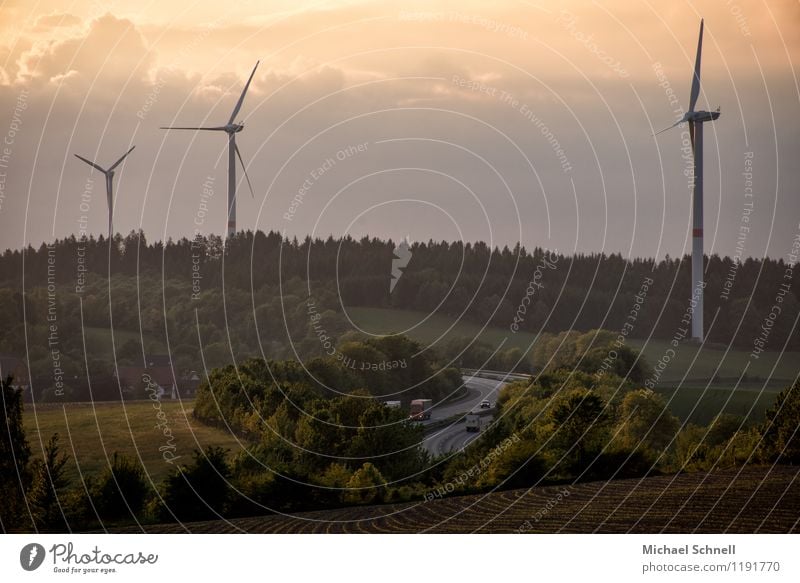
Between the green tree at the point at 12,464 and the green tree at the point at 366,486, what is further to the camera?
the green tree at the point at 366,486

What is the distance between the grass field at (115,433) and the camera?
43156 millimetres

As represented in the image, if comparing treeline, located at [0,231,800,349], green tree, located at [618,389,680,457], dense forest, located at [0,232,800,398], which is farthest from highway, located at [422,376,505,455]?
treeline, located at [0,231,800,349]

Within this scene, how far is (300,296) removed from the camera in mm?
66875

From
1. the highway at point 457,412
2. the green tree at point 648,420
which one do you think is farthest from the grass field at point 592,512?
the highway at point 457,412

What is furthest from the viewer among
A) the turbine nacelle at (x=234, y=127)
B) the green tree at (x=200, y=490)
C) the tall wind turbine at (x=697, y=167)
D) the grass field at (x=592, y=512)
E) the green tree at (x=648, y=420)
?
the turbine nacelle at (x=234, y=127)

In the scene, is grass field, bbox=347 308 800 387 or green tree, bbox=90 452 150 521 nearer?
green tree, bbox=90 452 150 521

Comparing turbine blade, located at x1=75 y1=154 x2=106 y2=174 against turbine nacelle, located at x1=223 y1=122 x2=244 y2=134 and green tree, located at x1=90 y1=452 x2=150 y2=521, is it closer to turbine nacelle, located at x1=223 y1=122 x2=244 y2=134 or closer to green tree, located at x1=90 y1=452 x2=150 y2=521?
turbine nacelle, located at x1=223 y1=122 x2=244 y2=134

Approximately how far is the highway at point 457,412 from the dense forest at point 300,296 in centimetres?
397

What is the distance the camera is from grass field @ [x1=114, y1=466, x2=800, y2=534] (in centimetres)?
3250

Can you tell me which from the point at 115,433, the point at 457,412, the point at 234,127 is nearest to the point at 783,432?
the point at 457,412

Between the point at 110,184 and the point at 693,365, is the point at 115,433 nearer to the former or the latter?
the point at 110,184

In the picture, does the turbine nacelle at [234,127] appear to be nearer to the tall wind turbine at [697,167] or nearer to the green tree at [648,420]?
the tall wind turbine at [697,167]

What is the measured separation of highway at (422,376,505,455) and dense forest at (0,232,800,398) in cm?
397
